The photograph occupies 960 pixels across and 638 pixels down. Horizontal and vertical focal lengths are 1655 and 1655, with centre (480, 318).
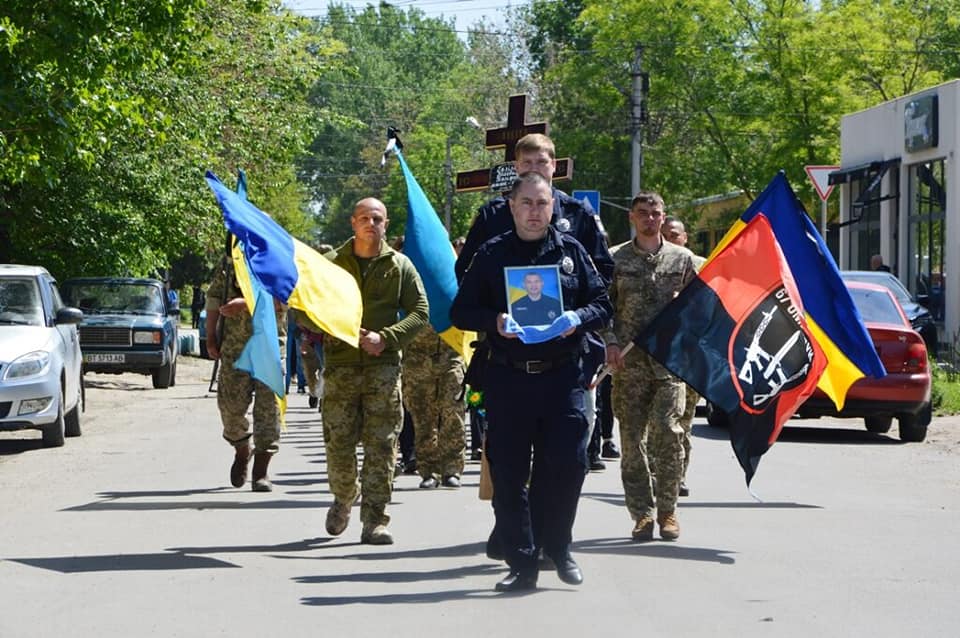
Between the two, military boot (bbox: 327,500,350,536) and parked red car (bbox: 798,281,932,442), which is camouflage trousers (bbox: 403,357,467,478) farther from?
parked red car (bbox: 798,281,932,442)

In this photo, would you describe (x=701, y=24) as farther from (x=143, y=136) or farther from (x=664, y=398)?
(x=664, y=398)

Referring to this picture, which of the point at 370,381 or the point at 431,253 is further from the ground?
the point at 431,253

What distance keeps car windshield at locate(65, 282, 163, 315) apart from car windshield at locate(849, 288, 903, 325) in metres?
13.9

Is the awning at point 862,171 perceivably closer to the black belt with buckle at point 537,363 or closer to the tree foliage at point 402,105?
the black belt with buckle at point 537,363

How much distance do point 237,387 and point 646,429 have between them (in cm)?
350

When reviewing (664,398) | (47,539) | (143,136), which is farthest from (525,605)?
(143,136)

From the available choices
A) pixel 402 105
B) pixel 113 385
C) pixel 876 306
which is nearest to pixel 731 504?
pixel 876 306

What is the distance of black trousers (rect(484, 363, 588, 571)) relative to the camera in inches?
310

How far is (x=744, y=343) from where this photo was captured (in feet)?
31.6

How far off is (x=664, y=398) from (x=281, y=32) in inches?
1223

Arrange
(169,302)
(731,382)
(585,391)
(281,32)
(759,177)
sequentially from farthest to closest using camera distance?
(759,177) < (281,32) < (169,302) < (731,382) < (585,391)

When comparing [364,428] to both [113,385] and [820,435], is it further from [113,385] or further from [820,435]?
[113,385]

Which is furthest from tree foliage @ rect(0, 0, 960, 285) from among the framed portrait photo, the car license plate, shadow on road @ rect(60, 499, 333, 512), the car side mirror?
the framed portrait photo

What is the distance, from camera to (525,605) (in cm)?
742
